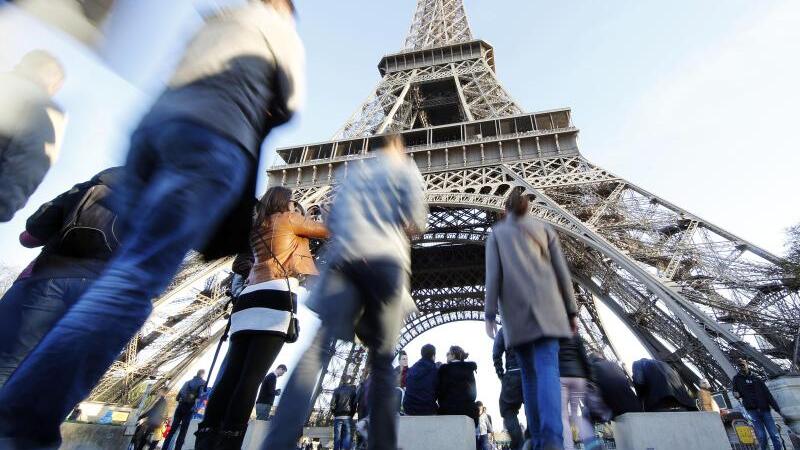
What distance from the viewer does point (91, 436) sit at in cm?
428

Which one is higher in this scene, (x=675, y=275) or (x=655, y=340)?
(x=675, y=275)

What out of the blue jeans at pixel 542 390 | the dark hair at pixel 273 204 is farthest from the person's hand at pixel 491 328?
the dark hair at pixel 273 204

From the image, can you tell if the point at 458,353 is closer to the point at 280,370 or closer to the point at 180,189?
the point at 280,370

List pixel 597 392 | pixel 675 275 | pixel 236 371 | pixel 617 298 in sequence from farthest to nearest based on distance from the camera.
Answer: pixel 617 298, pixel 675 275, pixel 597 392, pixel 236 371

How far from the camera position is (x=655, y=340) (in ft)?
33.7

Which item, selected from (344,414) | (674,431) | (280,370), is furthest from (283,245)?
(280,370)

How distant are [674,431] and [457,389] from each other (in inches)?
80.5

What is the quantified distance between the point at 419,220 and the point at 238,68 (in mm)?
1176

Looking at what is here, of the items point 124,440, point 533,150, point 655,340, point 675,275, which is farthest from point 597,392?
point 533,150

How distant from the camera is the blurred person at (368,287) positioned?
1555 mm

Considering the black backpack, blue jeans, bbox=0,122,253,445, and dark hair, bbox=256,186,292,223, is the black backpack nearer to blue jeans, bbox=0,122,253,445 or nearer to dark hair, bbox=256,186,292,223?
blue jeans, bbox=0,122,253,445

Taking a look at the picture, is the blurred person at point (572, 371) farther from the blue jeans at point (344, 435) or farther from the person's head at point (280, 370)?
the person's head at point (280, 370)

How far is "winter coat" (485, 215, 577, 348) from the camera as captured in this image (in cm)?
227

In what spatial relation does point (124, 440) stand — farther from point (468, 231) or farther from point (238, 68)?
point (468, 231)
